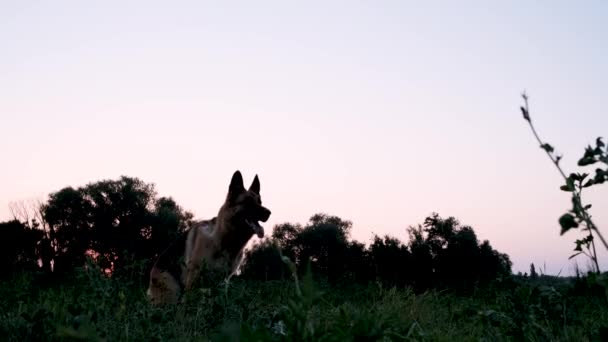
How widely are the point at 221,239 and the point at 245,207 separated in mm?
1518

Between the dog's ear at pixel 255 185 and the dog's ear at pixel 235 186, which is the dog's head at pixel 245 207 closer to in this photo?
the dog's ear at pixel 235 186

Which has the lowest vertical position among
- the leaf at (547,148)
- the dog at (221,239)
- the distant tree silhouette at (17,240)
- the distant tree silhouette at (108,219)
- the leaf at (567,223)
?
the leaf at (567,223)

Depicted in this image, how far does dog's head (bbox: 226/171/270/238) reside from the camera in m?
11.9

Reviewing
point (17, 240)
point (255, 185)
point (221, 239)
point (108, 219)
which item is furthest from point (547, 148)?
point (108, 219)

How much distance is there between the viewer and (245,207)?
40.2ft

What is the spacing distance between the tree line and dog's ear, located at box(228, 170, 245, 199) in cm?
914

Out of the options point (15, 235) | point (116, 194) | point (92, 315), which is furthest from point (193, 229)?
point (116, 194)

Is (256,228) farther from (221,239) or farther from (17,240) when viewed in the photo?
(17,240)

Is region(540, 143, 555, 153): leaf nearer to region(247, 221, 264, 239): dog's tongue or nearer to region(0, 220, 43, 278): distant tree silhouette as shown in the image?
region(247, 221, 264, 239): dog's tongue

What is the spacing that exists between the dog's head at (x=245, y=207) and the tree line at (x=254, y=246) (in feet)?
28.3

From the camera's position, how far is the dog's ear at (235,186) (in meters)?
12.4

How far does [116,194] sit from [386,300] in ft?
188

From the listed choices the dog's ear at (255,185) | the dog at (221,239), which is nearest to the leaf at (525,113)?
the dog at (221,239)

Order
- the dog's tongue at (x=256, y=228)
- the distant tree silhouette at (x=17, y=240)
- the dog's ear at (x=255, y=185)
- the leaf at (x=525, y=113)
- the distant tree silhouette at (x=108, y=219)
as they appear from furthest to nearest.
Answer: the distant tree silhouette at (x=108, y=219) < the distant tree silhouette at (x=17, y=240) < the dog's ear at (x=255, y=185) < the dog's tongue at (x=256, y=228) < the leaf at (x=525, y=113)
